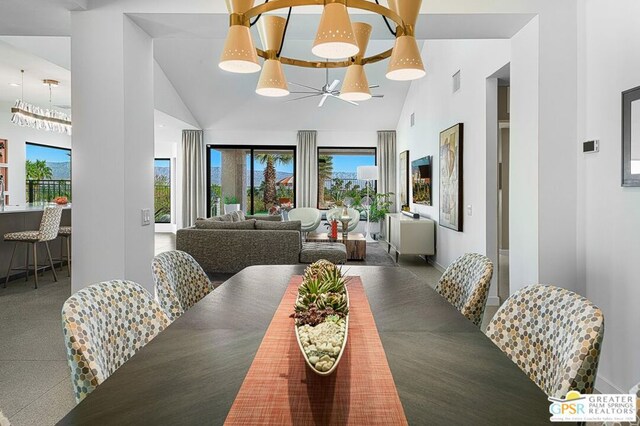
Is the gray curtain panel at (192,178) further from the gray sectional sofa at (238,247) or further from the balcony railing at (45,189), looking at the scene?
the gray sectional sofa at (238,247)

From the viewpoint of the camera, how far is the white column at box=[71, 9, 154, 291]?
2.91 metres

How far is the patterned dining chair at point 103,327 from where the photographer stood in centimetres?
124

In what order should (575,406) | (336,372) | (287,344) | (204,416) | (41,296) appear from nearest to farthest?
(204,416)
(575,406)
(336,372)
(287,344)
(41,296)

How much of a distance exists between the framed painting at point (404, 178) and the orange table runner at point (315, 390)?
7.85 m

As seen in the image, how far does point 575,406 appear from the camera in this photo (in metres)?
1.04

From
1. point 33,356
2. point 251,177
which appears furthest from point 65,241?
point 251,177

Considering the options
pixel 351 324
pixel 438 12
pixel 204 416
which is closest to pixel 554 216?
pixel 438 12

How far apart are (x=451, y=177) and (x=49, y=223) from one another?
5165 mm

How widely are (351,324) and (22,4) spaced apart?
116 inches

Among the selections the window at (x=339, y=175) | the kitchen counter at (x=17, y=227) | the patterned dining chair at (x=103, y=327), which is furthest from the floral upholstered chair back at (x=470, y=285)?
the window at (x=339, y=175)

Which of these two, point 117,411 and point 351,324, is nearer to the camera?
point 117,411

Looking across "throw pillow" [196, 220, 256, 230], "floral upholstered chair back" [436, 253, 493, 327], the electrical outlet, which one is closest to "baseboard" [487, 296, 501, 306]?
"floral upholstered chair back" [436, 253, 493, 327]

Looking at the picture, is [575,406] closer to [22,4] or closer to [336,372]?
[336,372]

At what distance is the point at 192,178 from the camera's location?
10.3 meters
